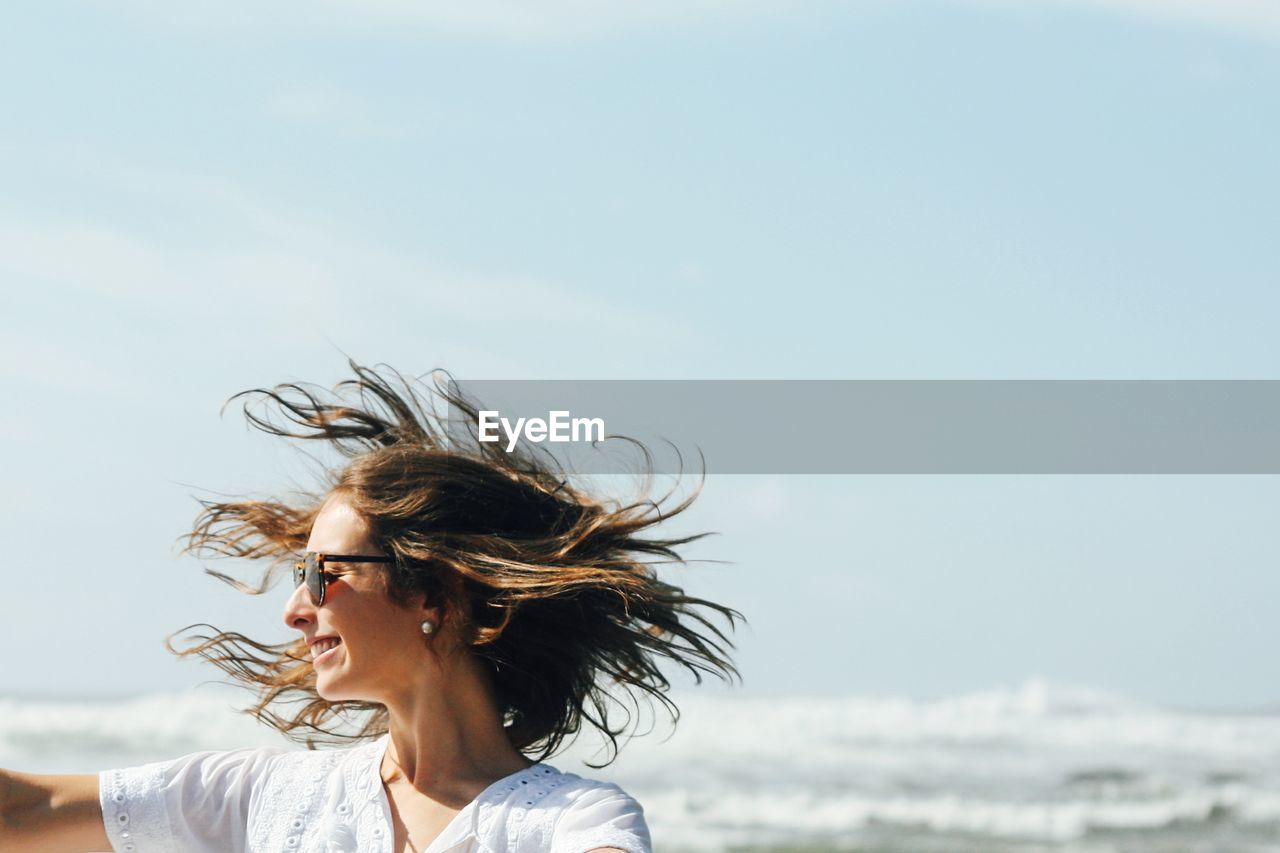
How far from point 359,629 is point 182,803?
0.60 meters

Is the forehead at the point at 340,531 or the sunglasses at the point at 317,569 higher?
the forehead at the point at 340,531

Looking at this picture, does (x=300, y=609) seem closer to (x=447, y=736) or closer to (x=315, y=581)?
(x=315, y=581)

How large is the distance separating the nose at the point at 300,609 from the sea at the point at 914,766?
31.4ft

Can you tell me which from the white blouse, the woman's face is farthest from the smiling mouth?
the white blouse

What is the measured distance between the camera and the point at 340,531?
12.1ft

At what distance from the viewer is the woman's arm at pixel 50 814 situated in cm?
352

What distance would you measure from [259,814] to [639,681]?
0.95 m

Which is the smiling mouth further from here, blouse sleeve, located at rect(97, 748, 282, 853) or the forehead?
blouse sleeve, located at rect(97, 748, 282, 853)

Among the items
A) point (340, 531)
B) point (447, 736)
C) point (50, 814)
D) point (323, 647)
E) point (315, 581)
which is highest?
point (340, 531)

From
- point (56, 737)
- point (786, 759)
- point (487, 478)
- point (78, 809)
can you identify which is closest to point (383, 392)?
point (487, 478)

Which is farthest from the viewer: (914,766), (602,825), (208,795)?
(914,766)

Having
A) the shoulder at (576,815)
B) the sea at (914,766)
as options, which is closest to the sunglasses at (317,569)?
the shoulder at (576,815)

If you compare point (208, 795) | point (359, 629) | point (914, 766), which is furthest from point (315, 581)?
point (914, 766)

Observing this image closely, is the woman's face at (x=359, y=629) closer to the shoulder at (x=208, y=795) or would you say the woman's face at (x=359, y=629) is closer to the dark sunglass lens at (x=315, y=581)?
the dark sunglass lens at (x=315, y=581)
